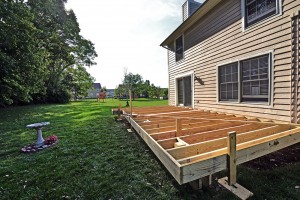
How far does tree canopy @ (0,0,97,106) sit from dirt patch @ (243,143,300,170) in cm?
1130

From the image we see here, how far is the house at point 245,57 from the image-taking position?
3.80 m

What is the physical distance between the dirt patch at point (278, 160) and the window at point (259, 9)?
3.42m

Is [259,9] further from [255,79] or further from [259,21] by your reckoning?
[255,79]

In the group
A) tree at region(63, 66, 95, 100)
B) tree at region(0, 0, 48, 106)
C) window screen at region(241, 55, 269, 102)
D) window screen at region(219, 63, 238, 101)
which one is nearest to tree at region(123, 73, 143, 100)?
tree at region(63, 66, 95, 100)

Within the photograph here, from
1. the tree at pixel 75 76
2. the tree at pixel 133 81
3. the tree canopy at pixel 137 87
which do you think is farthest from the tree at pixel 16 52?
the tree at pixel 133 81

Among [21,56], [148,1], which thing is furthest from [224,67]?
[21,56]

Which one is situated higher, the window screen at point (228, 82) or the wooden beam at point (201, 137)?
the window screen at point (228, 82)

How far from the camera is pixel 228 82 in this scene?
575 centimetres

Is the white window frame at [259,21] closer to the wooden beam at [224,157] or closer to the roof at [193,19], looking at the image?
the roof at [193,19]

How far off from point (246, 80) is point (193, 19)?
12.4 feet

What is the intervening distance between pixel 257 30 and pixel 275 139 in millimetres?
3323

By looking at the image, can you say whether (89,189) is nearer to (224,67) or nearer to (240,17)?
(224,67)

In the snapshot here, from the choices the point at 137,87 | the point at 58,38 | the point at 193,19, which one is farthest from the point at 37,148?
the point at 137,87

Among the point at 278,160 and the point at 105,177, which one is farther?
the point at 278,160
